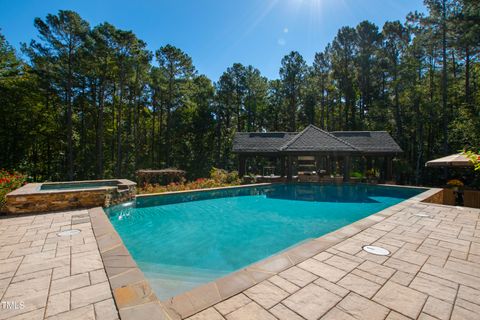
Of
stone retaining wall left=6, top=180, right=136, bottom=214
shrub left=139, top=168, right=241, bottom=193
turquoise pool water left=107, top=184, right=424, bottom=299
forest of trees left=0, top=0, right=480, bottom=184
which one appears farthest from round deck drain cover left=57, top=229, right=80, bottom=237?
forest of trees left=0, top=0, right=480, bottom=184

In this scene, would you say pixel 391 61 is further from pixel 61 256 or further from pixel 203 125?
pixel 61 256

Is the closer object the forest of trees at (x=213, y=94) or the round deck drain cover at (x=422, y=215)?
the round deck drain cover at (x=422, y=215)

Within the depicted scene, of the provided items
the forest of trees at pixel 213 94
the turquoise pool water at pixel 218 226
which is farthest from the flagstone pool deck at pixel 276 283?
the forest of trees at pixel 213 94

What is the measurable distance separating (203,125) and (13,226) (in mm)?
21570

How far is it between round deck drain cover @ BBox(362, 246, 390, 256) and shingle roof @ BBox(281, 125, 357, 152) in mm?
10266

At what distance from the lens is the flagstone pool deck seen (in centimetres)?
196

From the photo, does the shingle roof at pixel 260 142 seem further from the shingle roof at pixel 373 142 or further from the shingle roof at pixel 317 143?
the shingle roof at pixel 373 142

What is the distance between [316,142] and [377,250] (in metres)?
11.2

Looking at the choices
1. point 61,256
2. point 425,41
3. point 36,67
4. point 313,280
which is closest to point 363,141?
point 425,41

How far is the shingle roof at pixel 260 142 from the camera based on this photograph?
15.9 metres

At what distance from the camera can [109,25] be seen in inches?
611

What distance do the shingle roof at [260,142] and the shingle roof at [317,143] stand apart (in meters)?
1.92

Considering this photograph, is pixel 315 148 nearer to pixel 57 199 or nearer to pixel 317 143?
pixel 317 143

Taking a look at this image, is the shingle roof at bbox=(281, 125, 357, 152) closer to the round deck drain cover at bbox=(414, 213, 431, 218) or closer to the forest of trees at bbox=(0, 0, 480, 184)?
the forest of trees at bbox=(0, 0, 480, 184)
